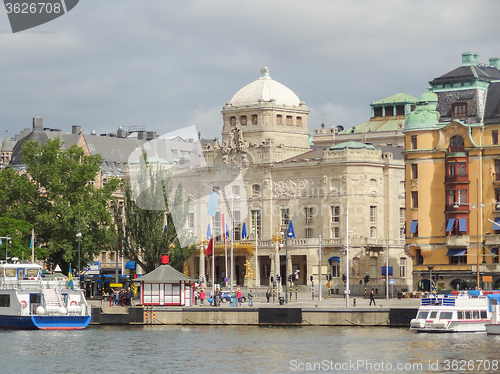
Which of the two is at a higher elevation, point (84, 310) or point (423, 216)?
point (423, 216)

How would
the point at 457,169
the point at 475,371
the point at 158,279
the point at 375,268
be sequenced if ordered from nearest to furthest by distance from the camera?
the point at 475,371, the point at 158,279, the point at 457,169, the point at 375,268

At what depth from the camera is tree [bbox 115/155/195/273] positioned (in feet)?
399

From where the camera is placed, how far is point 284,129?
168875mm

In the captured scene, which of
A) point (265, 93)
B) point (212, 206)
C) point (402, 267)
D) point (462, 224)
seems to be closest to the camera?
point (212, 206)

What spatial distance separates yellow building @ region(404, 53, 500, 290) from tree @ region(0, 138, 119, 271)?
34380 mm

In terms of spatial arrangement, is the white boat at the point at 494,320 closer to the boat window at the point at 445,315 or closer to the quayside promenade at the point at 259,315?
the boat window at the point at 445,315

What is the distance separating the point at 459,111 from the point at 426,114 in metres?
3.59

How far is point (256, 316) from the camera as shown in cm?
10219

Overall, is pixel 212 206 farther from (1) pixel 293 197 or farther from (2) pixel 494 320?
(2) pixel 494 320

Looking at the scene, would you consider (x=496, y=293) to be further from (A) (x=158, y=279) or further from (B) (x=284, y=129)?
(B) (x=284, y=129)

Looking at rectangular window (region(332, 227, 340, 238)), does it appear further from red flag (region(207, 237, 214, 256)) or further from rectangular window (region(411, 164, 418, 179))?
red flag (region(207, 237, 214, 256))

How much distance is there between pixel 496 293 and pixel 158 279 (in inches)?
1145

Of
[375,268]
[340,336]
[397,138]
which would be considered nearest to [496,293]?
[340,336]

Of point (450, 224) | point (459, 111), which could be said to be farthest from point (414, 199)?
point (459, 111)
